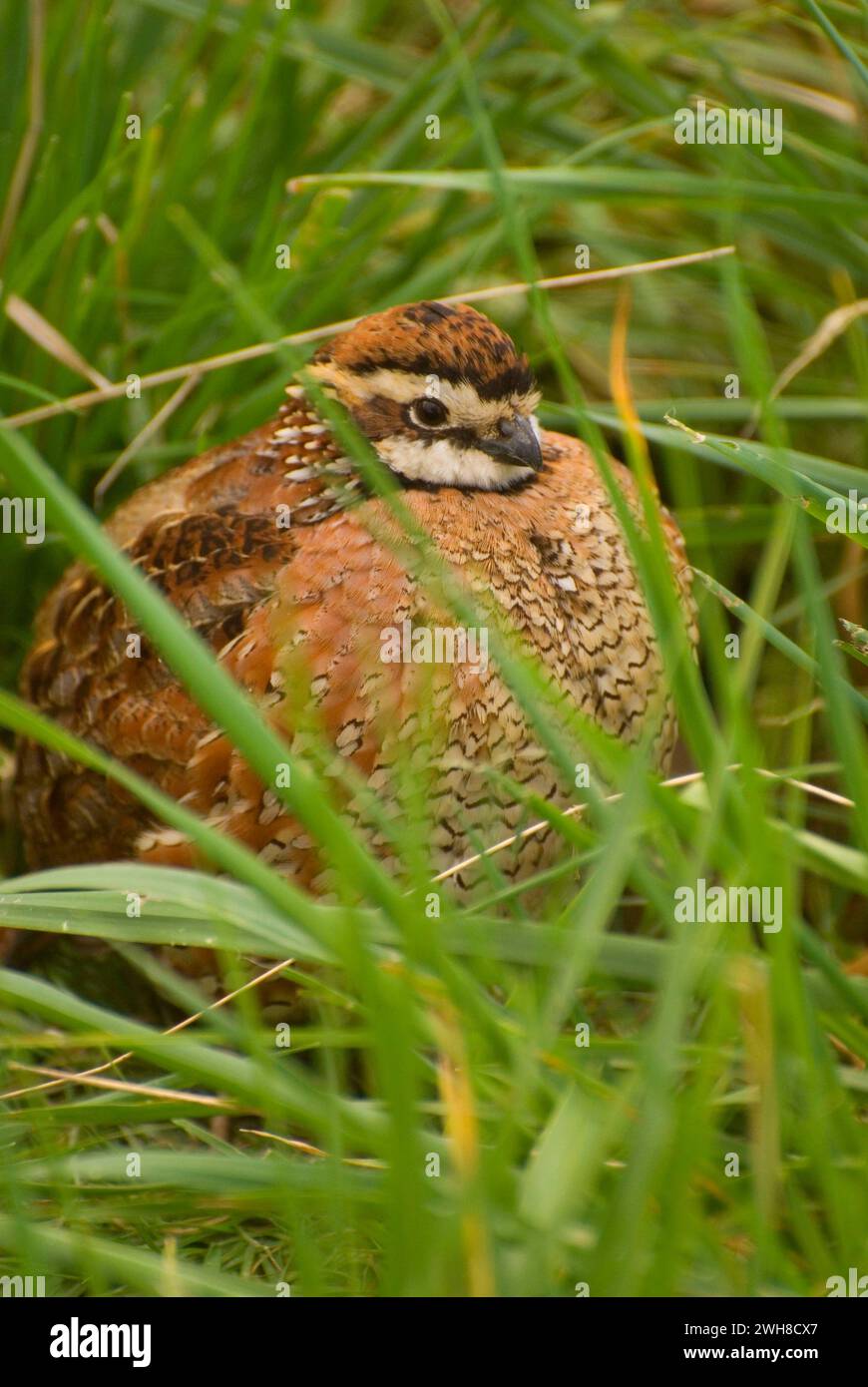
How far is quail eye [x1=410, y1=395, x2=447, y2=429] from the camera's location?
3123 mm

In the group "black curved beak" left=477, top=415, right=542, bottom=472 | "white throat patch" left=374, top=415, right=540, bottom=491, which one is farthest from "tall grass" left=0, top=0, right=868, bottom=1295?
"white throat patch" left=374, top=415, right=540, bottom=491

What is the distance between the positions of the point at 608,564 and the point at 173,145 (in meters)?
1.80

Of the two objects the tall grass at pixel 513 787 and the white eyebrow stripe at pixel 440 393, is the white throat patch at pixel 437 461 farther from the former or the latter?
the tall grass at pixel 513 787

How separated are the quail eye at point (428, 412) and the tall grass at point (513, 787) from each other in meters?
0.25

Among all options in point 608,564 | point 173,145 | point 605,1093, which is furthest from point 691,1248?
point 173,145

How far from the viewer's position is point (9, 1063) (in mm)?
2846

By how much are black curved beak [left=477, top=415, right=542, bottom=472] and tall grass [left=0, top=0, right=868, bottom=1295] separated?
97mm

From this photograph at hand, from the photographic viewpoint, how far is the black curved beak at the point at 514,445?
10.4 feet

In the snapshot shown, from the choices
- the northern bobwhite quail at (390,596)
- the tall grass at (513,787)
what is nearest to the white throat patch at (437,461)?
the northern bobwhite quail at (390,596)

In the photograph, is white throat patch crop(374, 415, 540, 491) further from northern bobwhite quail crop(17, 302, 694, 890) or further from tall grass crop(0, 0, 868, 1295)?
tall grass crop(0, 0, 868, 1295)

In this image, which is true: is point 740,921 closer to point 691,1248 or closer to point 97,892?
point 691,1248

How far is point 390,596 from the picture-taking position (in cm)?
306

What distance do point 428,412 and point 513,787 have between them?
96 centimetres

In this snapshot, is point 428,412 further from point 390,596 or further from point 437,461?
point 390,596
